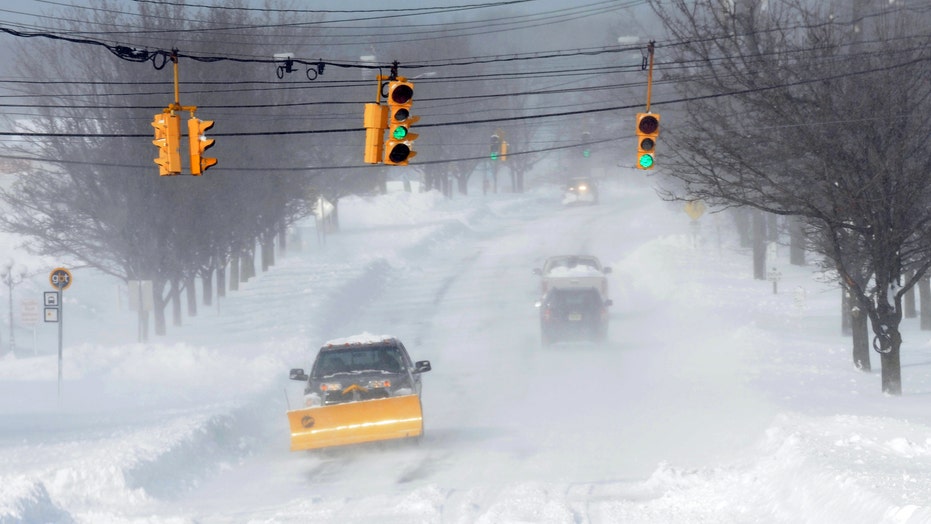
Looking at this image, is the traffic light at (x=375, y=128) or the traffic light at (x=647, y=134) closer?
the traffic light at (x=375, y=128)

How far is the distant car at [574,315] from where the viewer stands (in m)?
27.6

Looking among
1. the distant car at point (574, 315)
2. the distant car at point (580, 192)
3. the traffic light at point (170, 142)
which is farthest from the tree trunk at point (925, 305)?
the distant car at point (580, 192)

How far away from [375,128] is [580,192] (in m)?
65.6

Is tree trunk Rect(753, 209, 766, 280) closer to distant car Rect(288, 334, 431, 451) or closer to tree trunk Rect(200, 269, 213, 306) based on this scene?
tree trunk Rect(200, 269, 213, 306)

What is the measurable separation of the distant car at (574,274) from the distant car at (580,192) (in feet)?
159

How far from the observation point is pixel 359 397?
16297 mm

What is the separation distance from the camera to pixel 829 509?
10.0 meters

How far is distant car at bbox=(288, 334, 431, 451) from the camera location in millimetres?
15492

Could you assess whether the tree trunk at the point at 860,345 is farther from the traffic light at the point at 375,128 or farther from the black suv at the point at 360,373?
the traffic light at the point at 375,128

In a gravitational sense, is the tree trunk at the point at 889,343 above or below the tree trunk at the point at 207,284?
below

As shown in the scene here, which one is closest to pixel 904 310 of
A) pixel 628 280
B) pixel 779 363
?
pixel 628 280

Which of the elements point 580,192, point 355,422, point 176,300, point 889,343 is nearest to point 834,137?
point 889,343

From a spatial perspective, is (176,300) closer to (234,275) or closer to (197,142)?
(234,275)

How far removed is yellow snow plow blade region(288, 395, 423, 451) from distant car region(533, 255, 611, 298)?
13.5 metres
